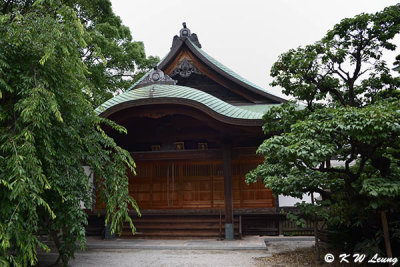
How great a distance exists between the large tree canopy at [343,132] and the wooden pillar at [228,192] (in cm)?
321

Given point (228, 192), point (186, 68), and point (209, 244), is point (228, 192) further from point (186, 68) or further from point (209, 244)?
point (186, 68)

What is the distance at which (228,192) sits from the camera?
10.4 m

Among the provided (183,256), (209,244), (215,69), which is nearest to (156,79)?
(215,69)

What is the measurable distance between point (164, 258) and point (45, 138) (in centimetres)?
432

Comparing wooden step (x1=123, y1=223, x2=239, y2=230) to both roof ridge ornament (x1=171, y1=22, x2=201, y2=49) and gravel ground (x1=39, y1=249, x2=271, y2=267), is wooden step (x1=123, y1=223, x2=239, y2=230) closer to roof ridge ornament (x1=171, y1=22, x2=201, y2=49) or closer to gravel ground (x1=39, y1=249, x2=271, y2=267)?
gravel ground (x1=39, y1=249, x2=271, y2=267)

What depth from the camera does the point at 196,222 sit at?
10.8 m

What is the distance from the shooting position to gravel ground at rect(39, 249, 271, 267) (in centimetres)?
716

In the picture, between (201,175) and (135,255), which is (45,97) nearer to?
(135,255)

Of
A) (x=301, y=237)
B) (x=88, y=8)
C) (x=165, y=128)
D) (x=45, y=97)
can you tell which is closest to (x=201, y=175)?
(x=165, y=128)

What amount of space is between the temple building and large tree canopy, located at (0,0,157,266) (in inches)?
160

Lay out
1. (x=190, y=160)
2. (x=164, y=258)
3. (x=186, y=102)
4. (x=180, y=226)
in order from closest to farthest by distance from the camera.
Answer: (x=164, y=258) < (x=186, y=102) < (x=180, y=226) < (x=190, y=160)

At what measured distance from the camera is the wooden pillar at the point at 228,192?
10.1 metres

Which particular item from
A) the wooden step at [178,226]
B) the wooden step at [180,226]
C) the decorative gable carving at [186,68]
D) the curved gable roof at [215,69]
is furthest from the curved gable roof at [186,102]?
the wooden step at [180,226]

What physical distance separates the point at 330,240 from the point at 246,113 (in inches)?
183
